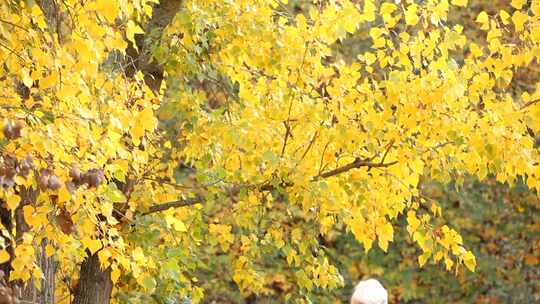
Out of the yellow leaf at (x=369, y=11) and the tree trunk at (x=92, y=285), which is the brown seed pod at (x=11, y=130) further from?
the tree trunk at (x=92, y=285)

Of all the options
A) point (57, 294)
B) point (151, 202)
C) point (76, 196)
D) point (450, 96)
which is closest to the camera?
point (76, 196)

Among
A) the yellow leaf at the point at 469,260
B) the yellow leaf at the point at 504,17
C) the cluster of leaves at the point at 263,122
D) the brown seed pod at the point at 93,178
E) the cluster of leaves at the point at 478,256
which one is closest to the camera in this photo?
the brown seed pod at the point at 93,178

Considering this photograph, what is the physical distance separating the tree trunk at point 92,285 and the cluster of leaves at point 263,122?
0.15 metres

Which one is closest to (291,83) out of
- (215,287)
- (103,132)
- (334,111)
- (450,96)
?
(334,111)

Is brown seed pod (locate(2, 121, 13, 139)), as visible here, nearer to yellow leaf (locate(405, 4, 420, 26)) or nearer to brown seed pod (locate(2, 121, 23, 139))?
brown seed pod (locate(2, 121, 23, 139))

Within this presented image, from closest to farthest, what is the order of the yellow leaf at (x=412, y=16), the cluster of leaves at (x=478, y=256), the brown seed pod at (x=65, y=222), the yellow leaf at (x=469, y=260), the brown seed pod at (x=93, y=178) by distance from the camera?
the brown seed pod at (x=93, y=178) → the brown seed pod at (x=65, y=222) → the yellow leaf at (x=412, y=16) → the yellow leaf at (x=469, y=260) → the cluster of leaves at (x=478, y=256)

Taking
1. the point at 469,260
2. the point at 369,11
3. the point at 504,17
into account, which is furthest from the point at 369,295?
the point at 504,17

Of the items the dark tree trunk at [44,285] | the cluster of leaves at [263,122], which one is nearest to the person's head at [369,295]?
the cluster of leaves at [263,122]

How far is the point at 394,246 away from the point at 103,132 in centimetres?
922

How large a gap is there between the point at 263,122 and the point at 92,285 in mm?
1245

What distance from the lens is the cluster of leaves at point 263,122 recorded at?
13.8ft

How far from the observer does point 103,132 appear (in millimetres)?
4180

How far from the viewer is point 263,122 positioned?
5.70 meters

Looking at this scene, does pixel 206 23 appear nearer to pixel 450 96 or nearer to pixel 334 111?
pixel 334 111
